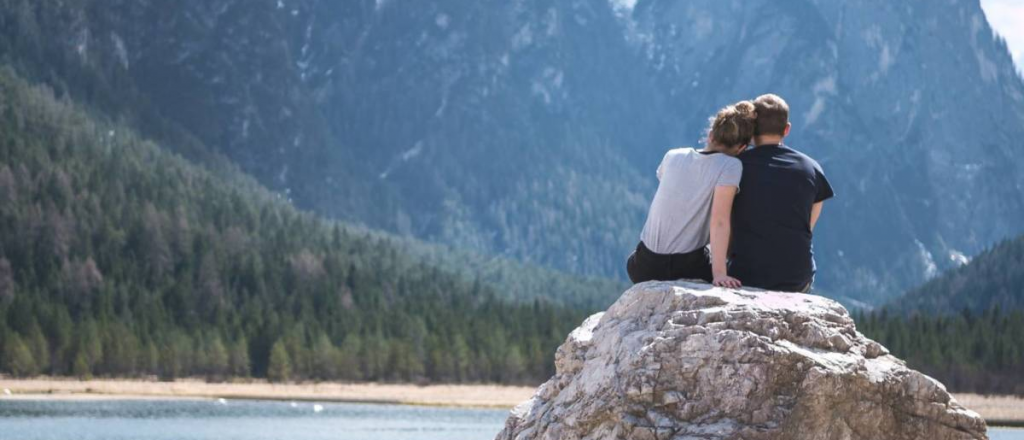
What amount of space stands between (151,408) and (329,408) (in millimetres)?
12704

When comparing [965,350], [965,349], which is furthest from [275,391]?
[965,349]

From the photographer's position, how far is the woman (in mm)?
16984

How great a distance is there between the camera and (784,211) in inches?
679

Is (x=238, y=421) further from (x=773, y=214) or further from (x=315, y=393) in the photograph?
(x=773, y=214)

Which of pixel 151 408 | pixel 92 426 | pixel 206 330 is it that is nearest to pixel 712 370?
pixel 92 426

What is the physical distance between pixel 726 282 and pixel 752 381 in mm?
1213

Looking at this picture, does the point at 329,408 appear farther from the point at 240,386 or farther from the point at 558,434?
the point at 558,434

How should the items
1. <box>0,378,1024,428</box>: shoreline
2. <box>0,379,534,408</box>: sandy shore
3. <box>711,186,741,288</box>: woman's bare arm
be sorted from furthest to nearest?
<box>0,379,534,408</box>: sandy shore → <box>0,378,1024,428</box>: shoreline → <box>711,186,741,288</box>: woman's bare arm

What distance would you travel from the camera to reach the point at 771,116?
17453mm

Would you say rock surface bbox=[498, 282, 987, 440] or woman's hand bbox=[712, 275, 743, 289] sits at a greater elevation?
woman's hand bbox=[712, 275, 743, 289]

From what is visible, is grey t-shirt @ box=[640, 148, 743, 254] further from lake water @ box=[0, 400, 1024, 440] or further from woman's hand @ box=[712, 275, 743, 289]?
lake water @ box=[0, 400, 1024, 440]

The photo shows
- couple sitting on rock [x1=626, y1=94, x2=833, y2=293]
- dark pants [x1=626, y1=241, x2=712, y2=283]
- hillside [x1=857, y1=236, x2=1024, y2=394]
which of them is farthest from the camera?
hillside [x1=857, y1=236, x2=1024, y2=394]

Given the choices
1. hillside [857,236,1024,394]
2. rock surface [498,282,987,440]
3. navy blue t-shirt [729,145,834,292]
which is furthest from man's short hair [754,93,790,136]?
hillside [857,236,1024,394]

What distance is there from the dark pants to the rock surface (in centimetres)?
78
